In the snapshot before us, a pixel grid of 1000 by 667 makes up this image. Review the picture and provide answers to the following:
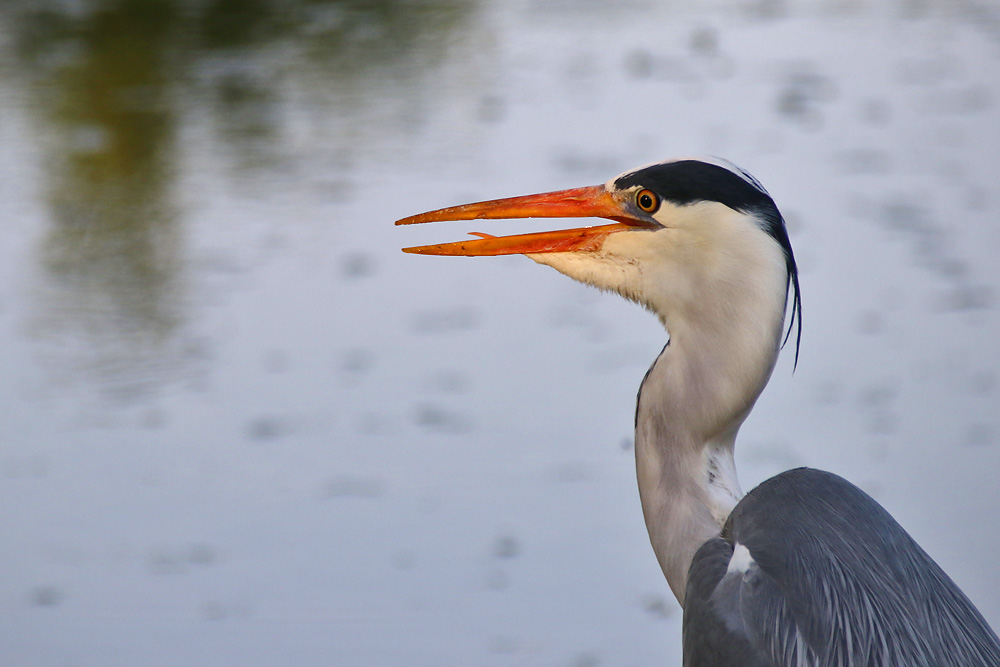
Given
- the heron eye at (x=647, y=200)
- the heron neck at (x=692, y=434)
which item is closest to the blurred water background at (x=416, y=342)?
the heron neck at (x=692, y=434)

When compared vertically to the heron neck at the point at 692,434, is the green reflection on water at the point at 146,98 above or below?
above

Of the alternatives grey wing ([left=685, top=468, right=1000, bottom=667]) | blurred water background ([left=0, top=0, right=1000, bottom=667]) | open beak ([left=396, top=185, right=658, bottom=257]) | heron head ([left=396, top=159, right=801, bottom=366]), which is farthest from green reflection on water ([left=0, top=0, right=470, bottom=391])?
grey wing ([left=685, top=468, right=1000, bottom=667])

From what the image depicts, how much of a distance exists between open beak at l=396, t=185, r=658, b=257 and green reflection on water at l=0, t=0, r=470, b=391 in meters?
3.34

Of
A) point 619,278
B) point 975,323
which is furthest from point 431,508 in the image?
point 975,323

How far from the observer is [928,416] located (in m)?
4.56

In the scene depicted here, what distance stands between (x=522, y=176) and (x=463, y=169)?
0.46 metres

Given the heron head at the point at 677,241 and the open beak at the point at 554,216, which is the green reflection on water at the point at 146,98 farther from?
the heron head at the point at 677,241

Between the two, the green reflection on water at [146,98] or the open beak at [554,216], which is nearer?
the open beak at [554,216]

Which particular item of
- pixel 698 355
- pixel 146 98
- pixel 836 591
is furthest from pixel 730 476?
pixel 146 98

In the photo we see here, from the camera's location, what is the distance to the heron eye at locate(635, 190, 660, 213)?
218cm

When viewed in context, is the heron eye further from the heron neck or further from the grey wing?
the grey wing

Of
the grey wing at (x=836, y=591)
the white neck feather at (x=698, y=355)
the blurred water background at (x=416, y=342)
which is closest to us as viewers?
the grey wing at (x=836, y=591)

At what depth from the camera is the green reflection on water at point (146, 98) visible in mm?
6066

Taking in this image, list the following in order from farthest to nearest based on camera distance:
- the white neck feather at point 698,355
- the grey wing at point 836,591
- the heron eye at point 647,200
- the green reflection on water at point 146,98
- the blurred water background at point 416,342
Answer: the green reflection on water at point 146,98
the blurred water background at point 416,342
the heron eye at point 647,200
the white neck feather at point 698,355
the grey wing at point 836,591
